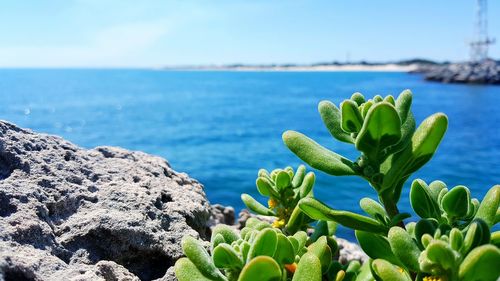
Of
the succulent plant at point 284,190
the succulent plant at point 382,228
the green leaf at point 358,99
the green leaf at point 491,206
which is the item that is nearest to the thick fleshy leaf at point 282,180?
the succulent plant at point 284,190

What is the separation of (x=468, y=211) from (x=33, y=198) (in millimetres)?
1645

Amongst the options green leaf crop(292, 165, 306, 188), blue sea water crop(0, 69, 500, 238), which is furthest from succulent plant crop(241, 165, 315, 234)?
blue sea water crop(0, 69, 500, 238)

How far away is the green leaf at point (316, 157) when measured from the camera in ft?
6.45

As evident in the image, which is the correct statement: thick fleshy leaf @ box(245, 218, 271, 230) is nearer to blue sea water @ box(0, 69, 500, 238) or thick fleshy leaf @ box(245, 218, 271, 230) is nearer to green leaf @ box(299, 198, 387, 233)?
green leaf @ box(299, 198, 387, 233)

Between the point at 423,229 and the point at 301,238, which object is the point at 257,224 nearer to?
the point at 301,238

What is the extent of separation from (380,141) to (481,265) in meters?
0.54

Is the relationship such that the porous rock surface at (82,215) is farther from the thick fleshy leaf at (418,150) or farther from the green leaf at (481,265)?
the green leaf at (481,265)

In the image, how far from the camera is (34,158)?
2.39 metres

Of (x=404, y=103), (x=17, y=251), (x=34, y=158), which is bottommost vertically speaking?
(x=17, y=251)

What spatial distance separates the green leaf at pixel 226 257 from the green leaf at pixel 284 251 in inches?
5.1

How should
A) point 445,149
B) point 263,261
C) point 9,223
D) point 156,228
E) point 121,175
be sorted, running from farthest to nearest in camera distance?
point 445,149
point 121,175
point 156,228
point 9,223
point 263,261

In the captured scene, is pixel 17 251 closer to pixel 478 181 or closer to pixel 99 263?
pixel 99 263

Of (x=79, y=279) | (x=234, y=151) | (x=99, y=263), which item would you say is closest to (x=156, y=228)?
(x=99, y=263)

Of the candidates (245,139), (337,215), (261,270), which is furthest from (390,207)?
(245,139)
